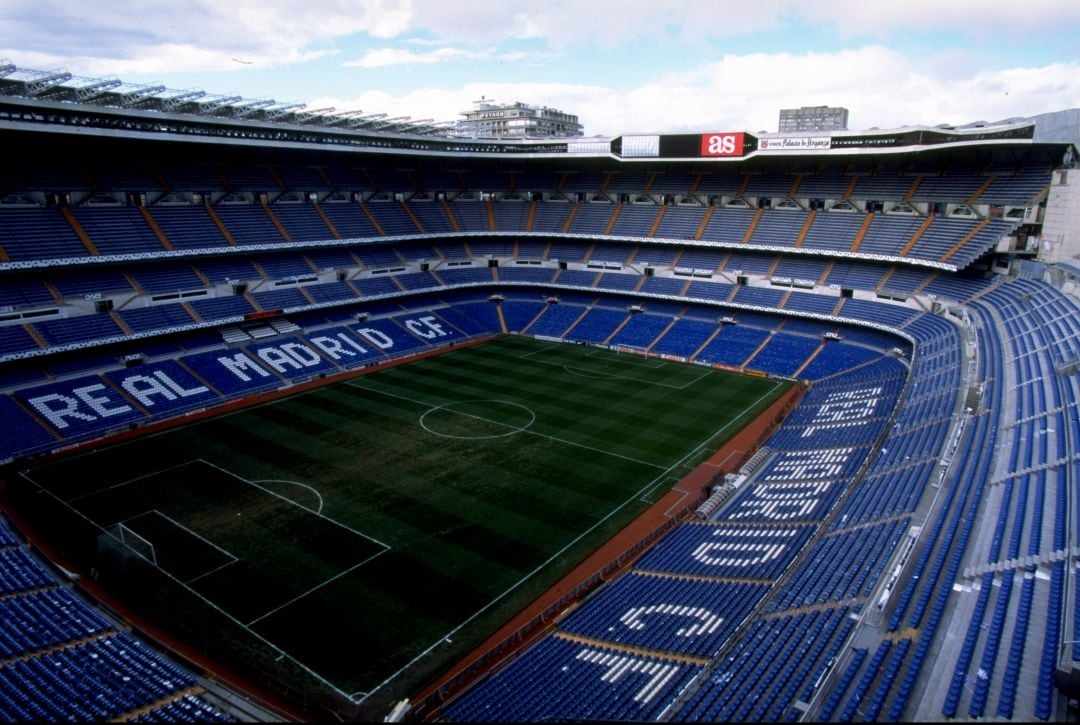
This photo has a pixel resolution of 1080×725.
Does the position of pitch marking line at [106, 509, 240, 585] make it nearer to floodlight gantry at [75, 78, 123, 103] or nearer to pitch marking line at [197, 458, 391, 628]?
pitch marking line at [197, 458, 391, 628]

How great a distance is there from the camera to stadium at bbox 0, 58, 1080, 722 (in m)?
15.8

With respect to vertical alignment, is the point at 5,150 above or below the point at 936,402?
above

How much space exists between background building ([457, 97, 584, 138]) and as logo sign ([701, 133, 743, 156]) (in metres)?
74.5

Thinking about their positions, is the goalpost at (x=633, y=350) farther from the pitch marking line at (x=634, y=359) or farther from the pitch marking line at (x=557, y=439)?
the pitch marking line at (x=557, y=439)

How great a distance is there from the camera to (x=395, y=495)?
28.6 metres

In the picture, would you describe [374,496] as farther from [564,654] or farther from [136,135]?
[136,135]

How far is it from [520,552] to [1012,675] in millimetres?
16190

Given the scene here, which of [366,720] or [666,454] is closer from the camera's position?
[366,720]

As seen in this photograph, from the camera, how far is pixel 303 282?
162ft

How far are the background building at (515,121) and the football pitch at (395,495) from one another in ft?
289

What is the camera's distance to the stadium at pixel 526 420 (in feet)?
51.7

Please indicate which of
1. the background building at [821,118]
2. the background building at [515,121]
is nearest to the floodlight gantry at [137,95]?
the background building at [515,121]

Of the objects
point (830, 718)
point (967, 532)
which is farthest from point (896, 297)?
point (830, 718)

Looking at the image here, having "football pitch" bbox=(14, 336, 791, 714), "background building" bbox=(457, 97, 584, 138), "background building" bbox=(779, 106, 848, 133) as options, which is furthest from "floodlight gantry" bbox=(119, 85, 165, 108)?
"background building" bbox=(779, 106, 848, 133)
